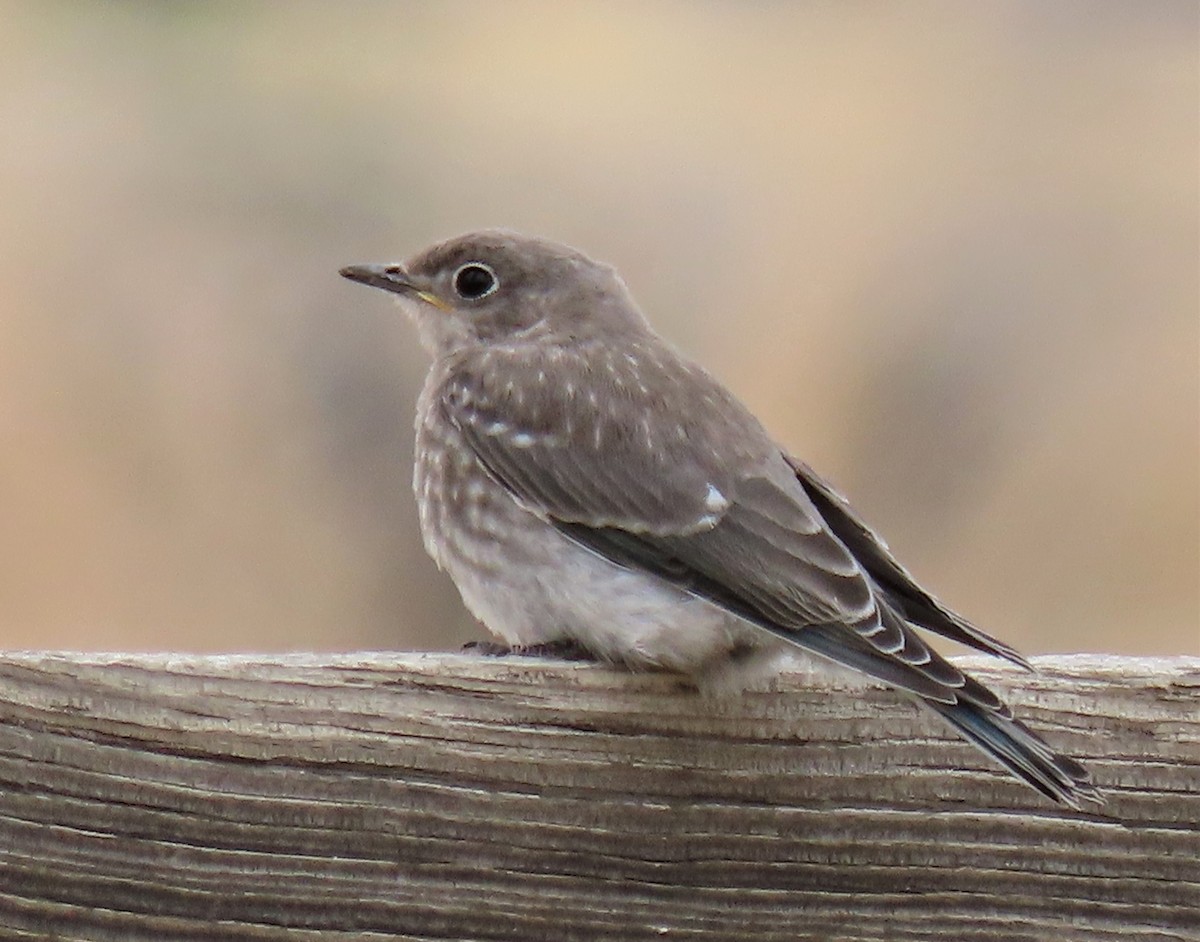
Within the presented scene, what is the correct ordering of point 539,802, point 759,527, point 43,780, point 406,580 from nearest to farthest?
point 43,780 → point 539,802 → point 759,527 → point 406,580

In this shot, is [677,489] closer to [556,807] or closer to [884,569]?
[884,569]

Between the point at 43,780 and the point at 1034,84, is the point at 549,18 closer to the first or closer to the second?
the point at 1034,84

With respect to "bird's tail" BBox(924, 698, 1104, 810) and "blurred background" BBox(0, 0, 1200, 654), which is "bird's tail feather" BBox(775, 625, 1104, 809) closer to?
"bird's tail" BBox(924, 698, 1104, 810)

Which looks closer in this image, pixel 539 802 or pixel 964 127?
pixel 539 802

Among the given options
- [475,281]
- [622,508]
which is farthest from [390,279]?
[622,508]

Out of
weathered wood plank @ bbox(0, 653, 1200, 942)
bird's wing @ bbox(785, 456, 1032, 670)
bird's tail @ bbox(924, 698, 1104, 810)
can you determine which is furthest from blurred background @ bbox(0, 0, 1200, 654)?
bird's tail @ bbox(924, 698, 1104, 810)

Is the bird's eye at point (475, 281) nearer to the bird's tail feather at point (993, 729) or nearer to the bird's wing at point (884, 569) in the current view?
the bird's wing at point (884, 569)

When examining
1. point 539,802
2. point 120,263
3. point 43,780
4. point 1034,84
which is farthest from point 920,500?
point 43,780
